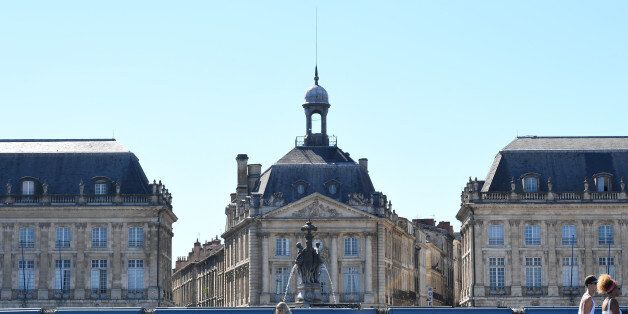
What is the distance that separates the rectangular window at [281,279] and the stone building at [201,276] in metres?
12.9

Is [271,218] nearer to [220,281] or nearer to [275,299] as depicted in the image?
[275,299]

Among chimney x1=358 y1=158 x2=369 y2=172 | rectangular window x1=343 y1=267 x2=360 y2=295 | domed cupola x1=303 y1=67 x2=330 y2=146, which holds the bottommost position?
rectangular window x1=343 y1=267 x2=360 y2=295

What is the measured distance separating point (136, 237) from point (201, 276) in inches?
1447

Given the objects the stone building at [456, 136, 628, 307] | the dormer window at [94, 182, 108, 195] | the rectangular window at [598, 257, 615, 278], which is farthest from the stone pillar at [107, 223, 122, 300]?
the rectangular window at [598, 257, 615, 278]

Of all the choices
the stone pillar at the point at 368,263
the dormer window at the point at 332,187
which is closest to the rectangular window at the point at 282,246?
the dormer window at the point at 332,187

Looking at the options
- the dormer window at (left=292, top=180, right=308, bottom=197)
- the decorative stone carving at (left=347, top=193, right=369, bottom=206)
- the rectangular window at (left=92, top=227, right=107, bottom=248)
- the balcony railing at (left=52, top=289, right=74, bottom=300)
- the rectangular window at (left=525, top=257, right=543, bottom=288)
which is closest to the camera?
the balcony railing at (left=52, top=289, right=74, bottom=300)

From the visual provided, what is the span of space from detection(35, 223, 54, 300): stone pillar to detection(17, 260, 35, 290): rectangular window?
0.43 meters

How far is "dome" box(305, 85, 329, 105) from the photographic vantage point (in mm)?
104250

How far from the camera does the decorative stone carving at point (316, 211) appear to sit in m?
97.2

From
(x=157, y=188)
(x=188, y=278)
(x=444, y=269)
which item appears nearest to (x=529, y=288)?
(x=157, y=188)

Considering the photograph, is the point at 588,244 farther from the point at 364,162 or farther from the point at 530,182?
the point at 364,162

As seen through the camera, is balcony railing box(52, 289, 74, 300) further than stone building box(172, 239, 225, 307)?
No

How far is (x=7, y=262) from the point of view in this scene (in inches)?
3708

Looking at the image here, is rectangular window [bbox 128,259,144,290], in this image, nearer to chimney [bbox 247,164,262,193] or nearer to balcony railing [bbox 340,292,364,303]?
chimney [bbox 247,164,262,193]
